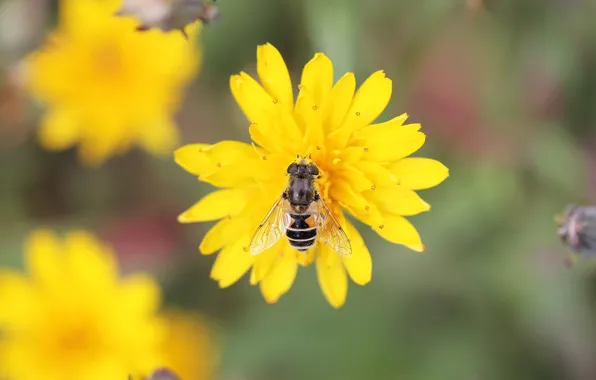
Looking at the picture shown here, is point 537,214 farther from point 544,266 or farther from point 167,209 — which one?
point 167,209

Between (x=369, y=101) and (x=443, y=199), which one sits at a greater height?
(x=443, y=199)

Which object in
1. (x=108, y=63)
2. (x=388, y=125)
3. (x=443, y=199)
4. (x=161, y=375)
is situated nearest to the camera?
(x=388, y=125)

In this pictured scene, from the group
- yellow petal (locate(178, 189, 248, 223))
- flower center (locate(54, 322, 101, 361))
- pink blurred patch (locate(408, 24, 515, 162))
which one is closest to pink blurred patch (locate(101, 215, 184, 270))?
flower center (locate(54, 322, 101, 361))

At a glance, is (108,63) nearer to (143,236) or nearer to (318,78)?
(143,236)

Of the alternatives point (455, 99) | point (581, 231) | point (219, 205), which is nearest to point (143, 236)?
point (455, 99)

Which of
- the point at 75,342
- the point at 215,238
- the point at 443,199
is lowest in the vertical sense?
the point at 75,342

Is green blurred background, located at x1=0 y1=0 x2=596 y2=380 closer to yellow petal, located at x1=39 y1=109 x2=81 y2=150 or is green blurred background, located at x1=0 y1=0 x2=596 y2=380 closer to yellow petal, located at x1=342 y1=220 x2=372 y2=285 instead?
yellow petal, located at x1=39 y1=109 x2=81 y2=150

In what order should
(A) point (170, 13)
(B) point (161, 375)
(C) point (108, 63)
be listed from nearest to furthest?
(A) point (170, 13) → (B) point (161, 375) → (C) point (108, 63)
